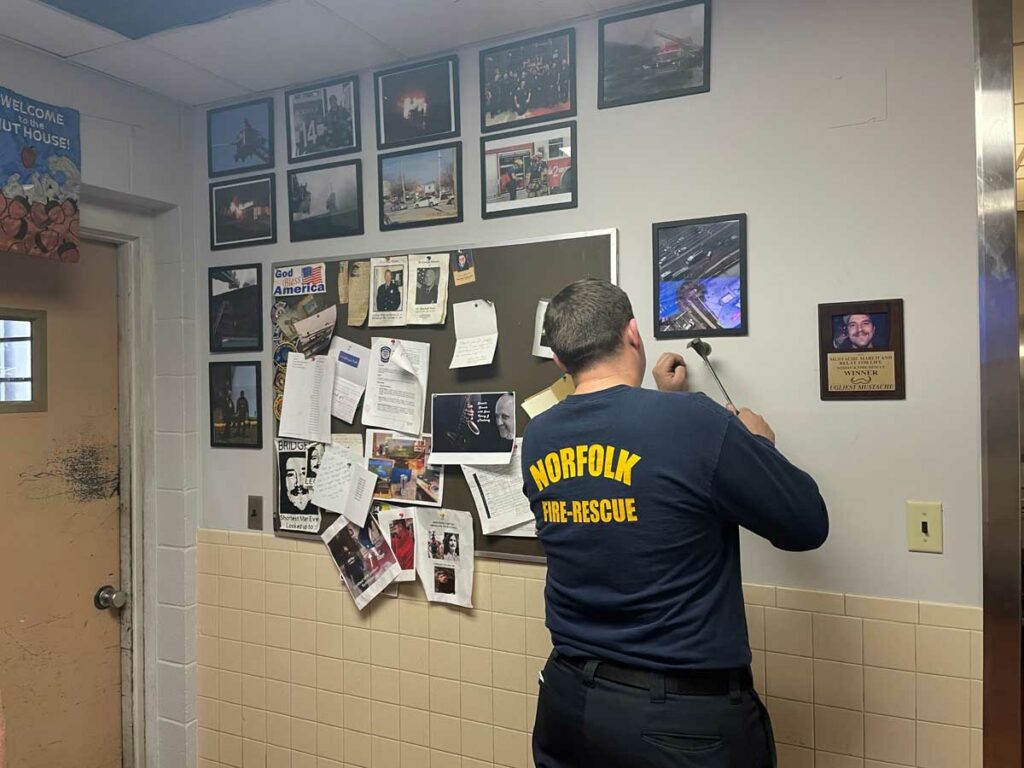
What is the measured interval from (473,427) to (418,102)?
39.2 inches

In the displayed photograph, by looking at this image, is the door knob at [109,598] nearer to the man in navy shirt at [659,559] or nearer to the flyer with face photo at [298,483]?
the flyer with face photo at [298,483]

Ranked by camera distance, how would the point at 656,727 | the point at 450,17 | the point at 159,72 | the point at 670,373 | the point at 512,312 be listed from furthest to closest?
the point at 159,72, the point at 512,312, the point at 450,17, the point at 670,373, the point at 656,727

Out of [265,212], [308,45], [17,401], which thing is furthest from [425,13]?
[17,401]

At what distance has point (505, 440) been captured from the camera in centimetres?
203

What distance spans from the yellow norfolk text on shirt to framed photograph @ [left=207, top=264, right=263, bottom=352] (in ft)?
4.46

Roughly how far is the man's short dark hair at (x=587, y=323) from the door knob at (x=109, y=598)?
6.23 feet

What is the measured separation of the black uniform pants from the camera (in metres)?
1.31

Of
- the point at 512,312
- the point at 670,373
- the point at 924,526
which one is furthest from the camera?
the point at 512,312

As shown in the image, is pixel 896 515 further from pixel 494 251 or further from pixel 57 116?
pixel 57 116

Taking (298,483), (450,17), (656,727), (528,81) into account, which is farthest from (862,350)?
(298,483)

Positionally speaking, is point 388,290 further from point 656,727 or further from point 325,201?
point 656,727

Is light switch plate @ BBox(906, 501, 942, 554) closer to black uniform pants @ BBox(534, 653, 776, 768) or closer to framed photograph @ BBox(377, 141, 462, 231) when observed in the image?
black uniform pants @ BBox(534, 653, 776, 768)

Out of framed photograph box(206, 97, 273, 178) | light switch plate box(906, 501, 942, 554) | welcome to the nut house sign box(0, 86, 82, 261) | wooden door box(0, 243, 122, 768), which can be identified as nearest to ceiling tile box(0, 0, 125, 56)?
welcome to the nut house sign box(0, 86, 82, 261)

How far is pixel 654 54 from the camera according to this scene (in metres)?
1.84
